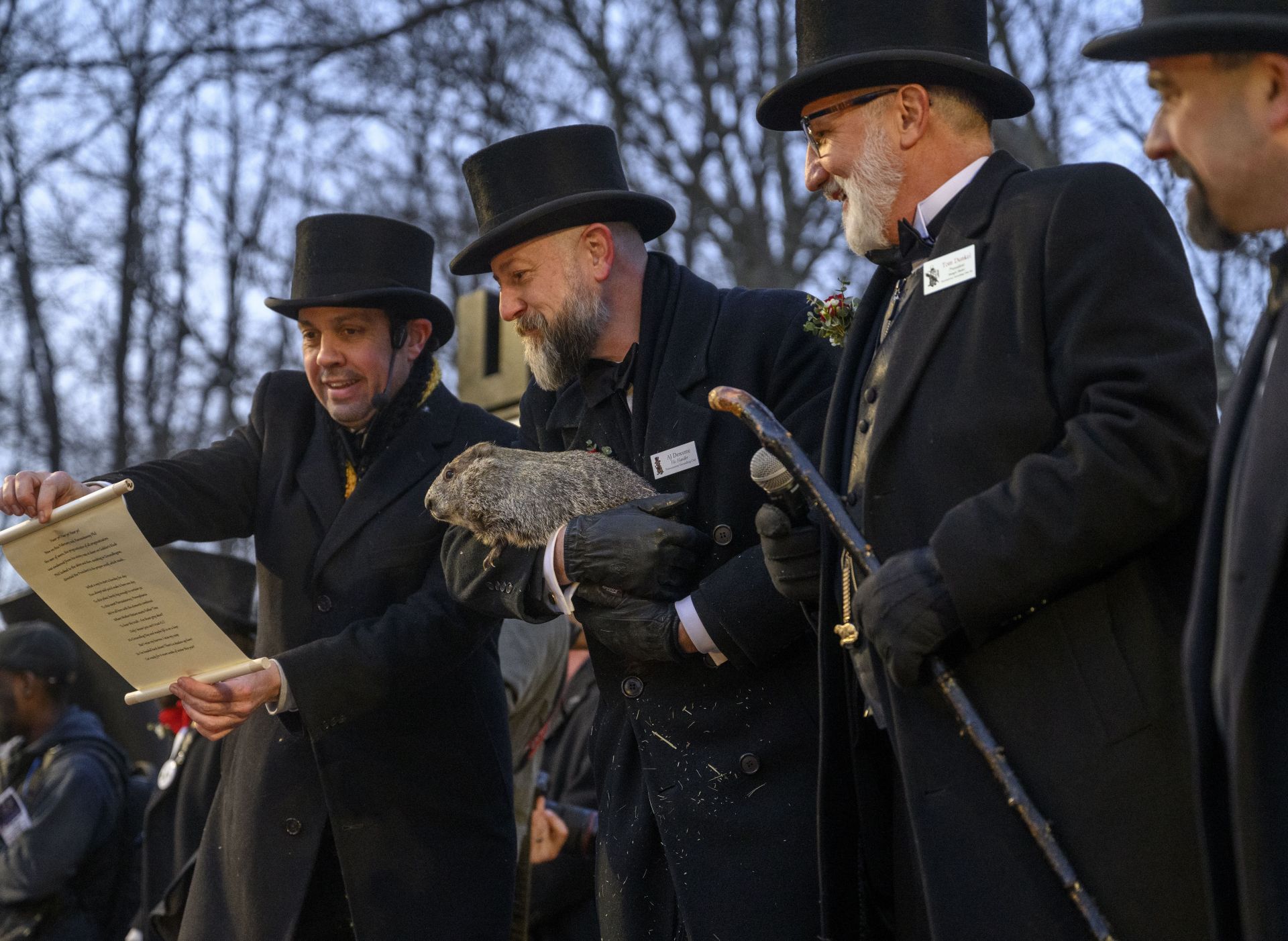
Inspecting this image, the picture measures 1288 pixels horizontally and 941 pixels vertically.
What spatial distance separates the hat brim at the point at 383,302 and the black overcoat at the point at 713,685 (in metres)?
1.03

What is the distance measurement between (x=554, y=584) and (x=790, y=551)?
0.71 metres

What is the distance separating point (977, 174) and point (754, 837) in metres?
1.59

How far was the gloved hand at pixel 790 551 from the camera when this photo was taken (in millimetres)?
3279

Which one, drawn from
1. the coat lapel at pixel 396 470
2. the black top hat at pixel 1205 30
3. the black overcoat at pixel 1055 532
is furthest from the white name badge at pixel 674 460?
the black top hat at pixel 1205 30

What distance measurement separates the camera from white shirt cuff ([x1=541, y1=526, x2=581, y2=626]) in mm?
3744

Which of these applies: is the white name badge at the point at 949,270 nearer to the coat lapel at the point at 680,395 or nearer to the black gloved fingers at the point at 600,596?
the coat lapel at the point at 680,395

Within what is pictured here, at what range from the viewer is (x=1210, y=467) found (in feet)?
7.73

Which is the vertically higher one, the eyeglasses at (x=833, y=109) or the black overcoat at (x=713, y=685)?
the eyeglasses at (x=833, y=109)

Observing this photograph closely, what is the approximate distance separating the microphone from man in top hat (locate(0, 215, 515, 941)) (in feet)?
4.67

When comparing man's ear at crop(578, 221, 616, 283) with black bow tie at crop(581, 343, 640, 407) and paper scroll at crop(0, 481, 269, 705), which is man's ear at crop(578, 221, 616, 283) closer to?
black bow tie at crop(581, 343, 640, 407)

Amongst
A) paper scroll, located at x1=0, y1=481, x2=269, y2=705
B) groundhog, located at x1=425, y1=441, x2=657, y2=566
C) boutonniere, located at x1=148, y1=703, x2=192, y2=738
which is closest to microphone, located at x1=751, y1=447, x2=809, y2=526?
groundhog, located at x1=425, y1=441, x2=657, y2=566

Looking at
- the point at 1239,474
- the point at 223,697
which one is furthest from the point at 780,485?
the point at 223,697

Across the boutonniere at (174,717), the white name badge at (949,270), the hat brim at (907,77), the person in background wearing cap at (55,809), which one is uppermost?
the hat brim at (907,77)

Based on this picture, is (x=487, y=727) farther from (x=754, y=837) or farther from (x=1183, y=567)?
(x=1183, y=567)
